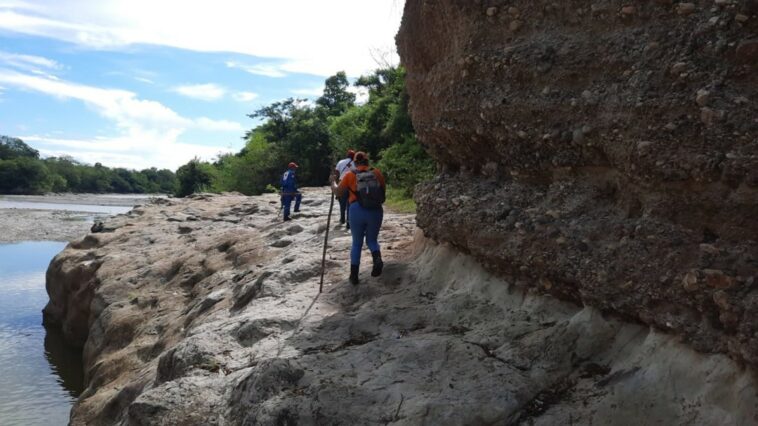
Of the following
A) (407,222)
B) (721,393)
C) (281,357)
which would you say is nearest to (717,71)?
(721,393)

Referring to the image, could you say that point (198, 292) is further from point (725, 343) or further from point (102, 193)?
point (102, 193)

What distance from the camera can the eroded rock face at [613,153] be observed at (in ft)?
13.7

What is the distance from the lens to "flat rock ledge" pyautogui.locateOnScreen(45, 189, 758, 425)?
14.9 feet

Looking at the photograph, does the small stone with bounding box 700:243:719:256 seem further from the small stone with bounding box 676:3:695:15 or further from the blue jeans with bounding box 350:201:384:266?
the blue jeans with bounding box 350:201:384:266

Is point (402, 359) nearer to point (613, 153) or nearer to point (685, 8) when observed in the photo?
point (613, 153)

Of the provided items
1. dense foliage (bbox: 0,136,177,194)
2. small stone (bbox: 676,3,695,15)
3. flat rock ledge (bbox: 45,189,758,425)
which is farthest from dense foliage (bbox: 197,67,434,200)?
dense foliage (bbox: 0,136,177,194)

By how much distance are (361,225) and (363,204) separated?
259 millimetres

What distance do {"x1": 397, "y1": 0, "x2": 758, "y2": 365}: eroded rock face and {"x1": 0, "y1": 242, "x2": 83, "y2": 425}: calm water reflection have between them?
32.0 feet

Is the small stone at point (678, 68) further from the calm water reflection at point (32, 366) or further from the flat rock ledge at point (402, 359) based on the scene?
the calm water reflection at point (32, 366)

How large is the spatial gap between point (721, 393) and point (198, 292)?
977 cm

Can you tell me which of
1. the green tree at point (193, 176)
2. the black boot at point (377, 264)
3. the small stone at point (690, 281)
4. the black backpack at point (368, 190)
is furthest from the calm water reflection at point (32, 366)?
the green tree at point (193, 176)

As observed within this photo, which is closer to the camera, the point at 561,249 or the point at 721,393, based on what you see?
the point at 721,393

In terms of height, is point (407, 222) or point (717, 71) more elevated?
point (717, 71)

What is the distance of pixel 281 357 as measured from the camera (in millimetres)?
6258
